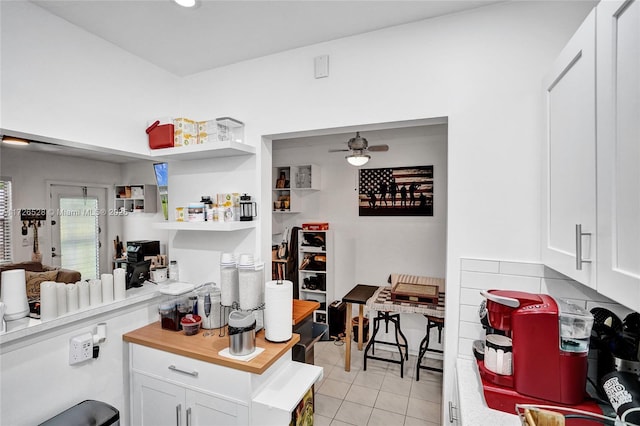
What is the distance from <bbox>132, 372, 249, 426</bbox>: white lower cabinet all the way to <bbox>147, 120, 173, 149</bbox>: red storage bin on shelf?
4.77 feet

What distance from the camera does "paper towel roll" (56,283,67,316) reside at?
1.60 m

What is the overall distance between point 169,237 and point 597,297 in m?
2.62

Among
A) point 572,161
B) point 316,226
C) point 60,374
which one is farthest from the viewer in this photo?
point 316,226

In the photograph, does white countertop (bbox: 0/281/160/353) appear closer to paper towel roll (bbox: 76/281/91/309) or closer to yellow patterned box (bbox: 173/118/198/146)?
paper towel roll (bbox: 76/281/91/309)

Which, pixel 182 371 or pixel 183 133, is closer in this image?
pixel 182 371

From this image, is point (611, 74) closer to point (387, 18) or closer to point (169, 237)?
point (387, 18)

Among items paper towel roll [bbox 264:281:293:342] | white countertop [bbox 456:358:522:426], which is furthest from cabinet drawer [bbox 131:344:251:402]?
white countertop [bbox 456:358:522:426]

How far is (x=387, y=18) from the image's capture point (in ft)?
5.31

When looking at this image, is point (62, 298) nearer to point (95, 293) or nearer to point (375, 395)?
point (95, 293)

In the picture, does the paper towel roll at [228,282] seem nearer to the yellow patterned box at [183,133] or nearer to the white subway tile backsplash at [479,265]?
the yellow patterned box at [183,133]

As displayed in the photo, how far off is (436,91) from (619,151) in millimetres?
939

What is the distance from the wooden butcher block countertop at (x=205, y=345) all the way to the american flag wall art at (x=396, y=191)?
2.16m

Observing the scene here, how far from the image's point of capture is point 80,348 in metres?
1.65

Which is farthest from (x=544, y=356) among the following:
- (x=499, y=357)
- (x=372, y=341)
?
(x=372, y=341)
